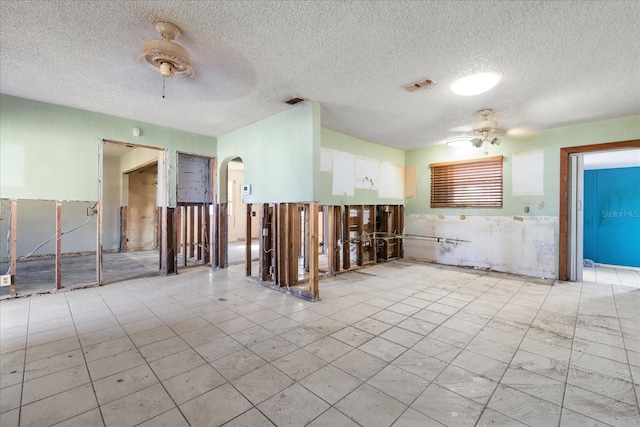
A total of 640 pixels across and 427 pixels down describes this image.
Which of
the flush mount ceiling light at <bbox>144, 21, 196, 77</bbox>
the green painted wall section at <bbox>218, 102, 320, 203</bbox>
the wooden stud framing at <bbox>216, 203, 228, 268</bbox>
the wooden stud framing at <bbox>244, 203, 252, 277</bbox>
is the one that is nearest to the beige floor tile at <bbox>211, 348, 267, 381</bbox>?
the green painted wall section at <bbox>218, 102, 320, 203</bbox>

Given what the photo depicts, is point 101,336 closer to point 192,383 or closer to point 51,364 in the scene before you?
point 51,364

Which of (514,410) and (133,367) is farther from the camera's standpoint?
(133,367)

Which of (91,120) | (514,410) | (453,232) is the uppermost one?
(91,120)

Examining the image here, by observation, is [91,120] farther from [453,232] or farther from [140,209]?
[453,232]

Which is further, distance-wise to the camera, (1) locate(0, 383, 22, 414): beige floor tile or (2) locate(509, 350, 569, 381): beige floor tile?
(2) locate(509, 350, 569, 381): beige floor tile

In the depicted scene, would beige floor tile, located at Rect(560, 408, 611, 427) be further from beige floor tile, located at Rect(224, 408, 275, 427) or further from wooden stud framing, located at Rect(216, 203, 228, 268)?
wooden stud framing, located at Rect(216, 203, 228, 268)

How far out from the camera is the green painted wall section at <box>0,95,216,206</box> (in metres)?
3.87

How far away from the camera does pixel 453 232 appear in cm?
652

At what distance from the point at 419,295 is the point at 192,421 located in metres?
3.35

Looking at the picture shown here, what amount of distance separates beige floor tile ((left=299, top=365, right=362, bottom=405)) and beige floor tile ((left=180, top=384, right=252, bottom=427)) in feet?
1.50

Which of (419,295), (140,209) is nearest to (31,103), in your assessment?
(140,209)

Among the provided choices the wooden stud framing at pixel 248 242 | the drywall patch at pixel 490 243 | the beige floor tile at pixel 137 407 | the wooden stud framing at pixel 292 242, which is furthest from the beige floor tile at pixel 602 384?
the wooden stud framing at pixel 248 242

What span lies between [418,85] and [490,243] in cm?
411

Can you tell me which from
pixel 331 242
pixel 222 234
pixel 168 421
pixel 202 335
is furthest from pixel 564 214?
pixel 222 234
